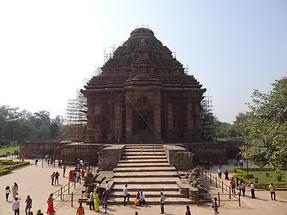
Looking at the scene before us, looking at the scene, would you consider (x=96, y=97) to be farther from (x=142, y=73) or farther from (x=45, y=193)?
(x=45, y=193)

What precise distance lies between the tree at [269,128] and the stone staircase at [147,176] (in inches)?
167

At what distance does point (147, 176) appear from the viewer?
18.3 meters

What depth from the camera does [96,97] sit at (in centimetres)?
3216

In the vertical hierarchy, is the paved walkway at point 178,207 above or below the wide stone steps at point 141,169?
below

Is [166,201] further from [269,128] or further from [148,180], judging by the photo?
[269,128]

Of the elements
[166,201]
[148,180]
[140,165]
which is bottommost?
[166,201]

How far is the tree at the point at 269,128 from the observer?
555 inches

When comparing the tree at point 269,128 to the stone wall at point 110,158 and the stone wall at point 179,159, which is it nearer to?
the stone wall at point 179,159

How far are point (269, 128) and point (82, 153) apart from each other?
16287mm

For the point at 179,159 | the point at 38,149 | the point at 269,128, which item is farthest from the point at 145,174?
the point at 38,149

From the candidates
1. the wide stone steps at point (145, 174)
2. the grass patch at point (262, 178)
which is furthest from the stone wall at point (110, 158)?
the grass patch at point (262, 178)

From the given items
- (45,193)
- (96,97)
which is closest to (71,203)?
(45,193)

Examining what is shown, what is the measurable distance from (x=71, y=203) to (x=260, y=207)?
8.24 m

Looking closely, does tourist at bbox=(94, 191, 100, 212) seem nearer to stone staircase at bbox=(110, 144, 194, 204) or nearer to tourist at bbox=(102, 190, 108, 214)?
tourist at bbox=(102, 190, 108, 214)
